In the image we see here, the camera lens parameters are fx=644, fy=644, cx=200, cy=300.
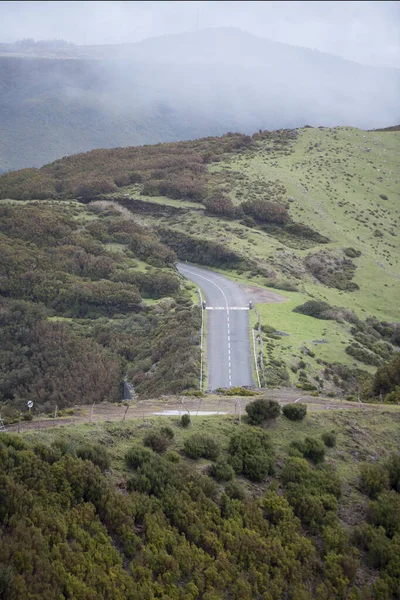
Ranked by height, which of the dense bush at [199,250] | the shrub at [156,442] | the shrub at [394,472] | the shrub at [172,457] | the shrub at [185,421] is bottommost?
the dense bush at [199,250]

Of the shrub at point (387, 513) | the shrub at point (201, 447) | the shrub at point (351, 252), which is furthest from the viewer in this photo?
Answer: the shrub at point (351, 252)

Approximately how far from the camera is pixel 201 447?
18453mm

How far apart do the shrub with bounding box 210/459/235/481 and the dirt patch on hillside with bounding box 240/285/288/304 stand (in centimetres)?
2859

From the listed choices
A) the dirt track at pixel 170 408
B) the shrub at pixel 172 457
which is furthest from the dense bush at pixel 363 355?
the shrub at pixel 172 457

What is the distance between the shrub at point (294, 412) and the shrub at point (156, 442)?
17.9 feet

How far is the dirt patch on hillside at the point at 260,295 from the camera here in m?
46.8

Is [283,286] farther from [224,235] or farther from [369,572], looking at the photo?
[369,572]

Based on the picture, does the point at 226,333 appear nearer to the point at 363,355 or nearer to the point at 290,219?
the point at 363,355

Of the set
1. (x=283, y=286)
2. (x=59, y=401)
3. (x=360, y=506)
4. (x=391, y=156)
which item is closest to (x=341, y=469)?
(x=360, y=506)

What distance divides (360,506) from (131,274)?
34850 mm

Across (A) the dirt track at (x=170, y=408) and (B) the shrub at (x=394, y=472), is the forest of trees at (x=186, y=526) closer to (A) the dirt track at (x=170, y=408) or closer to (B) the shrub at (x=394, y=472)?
(B) the shrub at (x=394, y=472)

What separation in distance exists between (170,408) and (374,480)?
7493mm

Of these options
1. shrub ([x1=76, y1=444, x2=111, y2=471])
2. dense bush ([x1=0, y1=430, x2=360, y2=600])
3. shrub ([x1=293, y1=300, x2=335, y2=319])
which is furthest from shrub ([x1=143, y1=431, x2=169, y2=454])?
shrub ([x1=293, y1=300, x2=335, y2=319])

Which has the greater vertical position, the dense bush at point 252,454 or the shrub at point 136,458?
the shrub at point 136,458
